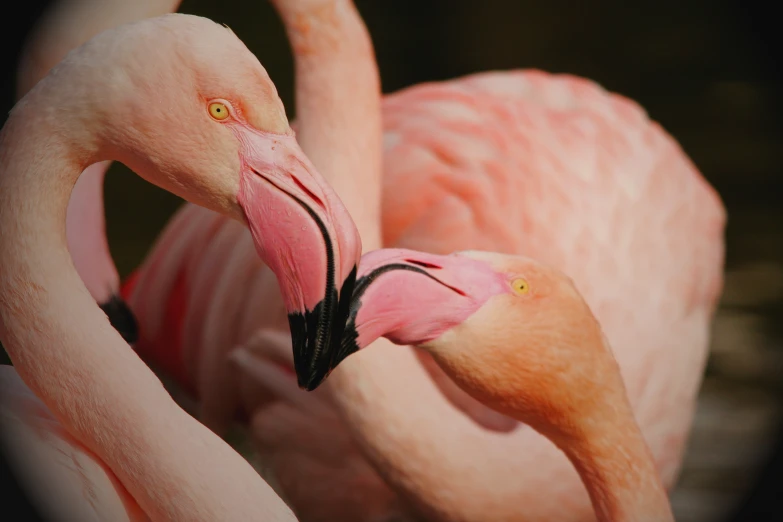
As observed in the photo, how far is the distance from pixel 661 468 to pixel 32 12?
1.59 metres

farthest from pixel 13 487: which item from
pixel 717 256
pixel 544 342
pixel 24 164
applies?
pixel 717 256

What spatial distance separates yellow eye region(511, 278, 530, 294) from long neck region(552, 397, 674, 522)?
23cm

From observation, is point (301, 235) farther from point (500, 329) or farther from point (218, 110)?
point (500, 329)

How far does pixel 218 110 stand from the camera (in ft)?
4.55

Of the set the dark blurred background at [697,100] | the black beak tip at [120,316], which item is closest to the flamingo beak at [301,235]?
the black beak tip at [120,316]

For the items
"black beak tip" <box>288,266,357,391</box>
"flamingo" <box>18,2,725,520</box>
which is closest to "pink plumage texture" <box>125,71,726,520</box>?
"flamingo" <box>18,2,725,520</box>

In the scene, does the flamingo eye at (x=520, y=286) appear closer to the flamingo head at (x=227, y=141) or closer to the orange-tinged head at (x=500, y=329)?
the orange-tinged head at (x=500, y=329)

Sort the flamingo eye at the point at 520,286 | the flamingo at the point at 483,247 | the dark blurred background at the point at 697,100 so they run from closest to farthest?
the flamingo eye at the point at 520,286, the flamingo at the point at 483,247, the dark blurred background at the point at 697,100

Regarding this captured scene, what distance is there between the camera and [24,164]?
1.41 meters

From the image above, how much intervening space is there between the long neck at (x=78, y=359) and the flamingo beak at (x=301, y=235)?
22 cm

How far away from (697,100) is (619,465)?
4.30 meters

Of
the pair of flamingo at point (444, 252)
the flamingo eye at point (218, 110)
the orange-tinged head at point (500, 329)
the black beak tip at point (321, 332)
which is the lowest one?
the pair of flamingo at point (444, 252)

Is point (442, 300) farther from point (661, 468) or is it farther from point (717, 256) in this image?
point (717, 256)

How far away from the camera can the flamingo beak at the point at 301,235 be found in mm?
1383
